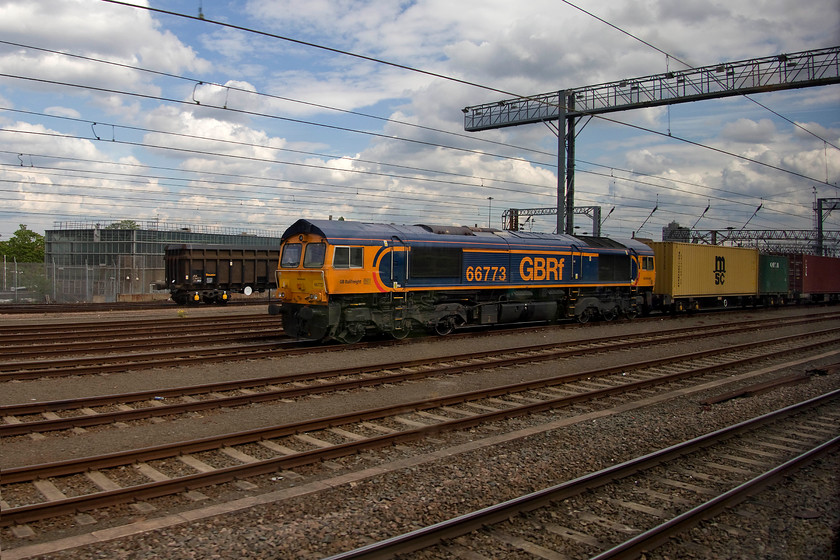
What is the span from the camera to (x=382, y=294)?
1678cm

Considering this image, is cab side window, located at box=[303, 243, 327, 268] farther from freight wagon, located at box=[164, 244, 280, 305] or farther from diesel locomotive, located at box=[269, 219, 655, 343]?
freight wagon, located at box=[164, 244, 280, 305]

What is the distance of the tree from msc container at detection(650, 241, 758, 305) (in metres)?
83.3

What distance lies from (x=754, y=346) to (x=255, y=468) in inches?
631

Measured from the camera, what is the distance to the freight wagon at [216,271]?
101 feet

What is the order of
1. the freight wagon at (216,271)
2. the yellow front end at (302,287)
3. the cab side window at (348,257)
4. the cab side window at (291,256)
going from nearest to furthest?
the yellow front end at (302,287) < the cab side window at (348,257) < the cab side window at (291,256) < the freight wagon at (216,271)

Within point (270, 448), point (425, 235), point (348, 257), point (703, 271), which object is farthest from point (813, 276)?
point (270, 448)

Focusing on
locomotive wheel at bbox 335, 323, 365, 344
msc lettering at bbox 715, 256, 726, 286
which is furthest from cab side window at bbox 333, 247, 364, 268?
msc lettering at bbox 715, 256, 726, 286

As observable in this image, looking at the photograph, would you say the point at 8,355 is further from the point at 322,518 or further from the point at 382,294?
the point at 322,518

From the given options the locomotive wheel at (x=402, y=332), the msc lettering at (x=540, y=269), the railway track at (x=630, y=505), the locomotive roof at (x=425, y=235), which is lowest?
the railway track at (x=630, y=505)

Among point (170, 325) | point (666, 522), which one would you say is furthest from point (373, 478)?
point (170, 325)

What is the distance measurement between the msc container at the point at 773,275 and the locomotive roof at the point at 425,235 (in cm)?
1566

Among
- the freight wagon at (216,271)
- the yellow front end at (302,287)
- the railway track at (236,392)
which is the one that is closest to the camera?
the railway track at (236,392)

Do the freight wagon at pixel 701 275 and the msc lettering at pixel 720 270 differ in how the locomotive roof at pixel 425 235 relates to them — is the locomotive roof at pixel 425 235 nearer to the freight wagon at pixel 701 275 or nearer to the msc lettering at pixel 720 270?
the freight wagon at pixel 701 275

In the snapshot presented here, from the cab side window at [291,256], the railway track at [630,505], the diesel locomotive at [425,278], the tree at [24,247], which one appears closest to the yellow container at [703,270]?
the diesel locomotive at [425,278]
